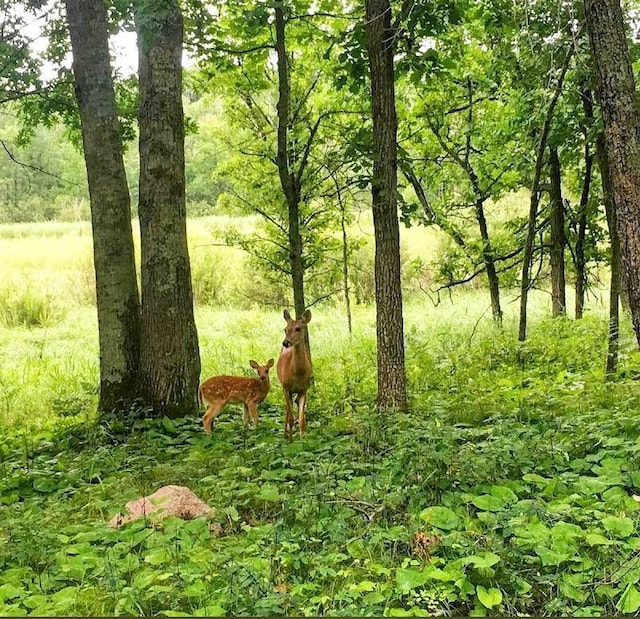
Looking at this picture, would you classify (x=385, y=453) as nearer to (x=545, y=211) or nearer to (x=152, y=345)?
(x=152, y=345)

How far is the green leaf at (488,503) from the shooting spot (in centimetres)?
351

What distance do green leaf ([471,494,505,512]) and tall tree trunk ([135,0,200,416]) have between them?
368cm

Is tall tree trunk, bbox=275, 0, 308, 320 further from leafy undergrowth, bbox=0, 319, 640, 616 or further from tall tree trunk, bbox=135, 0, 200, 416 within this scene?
leafy undergrowth, bbox=0, 319, 640, 616

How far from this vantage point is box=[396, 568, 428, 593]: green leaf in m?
2.79

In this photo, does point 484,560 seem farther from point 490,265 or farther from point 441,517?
point 490,265

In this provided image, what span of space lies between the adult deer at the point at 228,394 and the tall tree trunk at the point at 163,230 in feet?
1.58

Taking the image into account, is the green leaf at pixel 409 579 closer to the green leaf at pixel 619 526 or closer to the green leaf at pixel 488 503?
the green leaf at pixel 488 503

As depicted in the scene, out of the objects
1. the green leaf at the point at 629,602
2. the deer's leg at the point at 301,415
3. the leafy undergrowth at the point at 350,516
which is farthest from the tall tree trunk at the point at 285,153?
the green leaf at the point at 629,602

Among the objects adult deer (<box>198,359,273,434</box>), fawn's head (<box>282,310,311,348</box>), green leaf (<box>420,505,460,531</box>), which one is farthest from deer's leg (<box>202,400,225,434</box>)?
green leaf (<box>420,505,460,531</box>)

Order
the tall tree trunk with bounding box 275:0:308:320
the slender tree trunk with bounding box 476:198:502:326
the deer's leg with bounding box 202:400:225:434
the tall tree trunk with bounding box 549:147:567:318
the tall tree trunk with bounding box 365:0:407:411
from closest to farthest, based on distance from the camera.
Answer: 1. the tall tree trunk with bounding box 365:0:407:411
2. the deer's leg with bounding box 202:400:225:434
3. the tall tree trunk with bounding box 275:0:308:320
4. the tall tree trunk with bounding box 549:147:567:318
5. the slender tree trunk with bounding box 476:198:502:326

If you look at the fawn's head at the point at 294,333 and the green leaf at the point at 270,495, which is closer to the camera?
the green leaf at the point at 270,495

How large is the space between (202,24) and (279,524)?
19.2 feet

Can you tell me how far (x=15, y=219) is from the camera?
36531 millimetres

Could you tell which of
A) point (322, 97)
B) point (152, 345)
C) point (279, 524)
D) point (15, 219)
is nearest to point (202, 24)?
point (322, 97)
